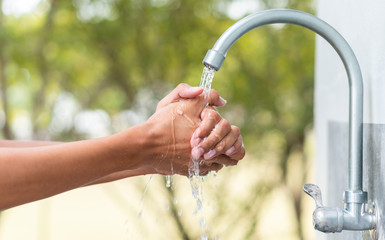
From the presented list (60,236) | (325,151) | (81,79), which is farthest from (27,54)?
(325,151)

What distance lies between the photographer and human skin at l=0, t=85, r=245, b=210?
30.0 inches

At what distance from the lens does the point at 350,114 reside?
0.74m

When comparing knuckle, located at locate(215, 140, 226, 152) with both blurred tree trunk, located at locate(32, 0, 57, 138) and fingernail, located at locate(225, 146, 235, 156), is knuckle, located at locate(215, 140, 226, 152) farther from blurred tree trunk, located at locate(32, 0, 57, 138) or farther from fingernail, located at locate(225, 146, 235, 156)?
blurred tree trunk, located at locate(32, 0, 57, 138)

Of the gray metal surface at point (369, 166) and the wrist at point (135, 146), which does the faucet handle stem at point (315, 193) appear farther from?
the wrist at point (135, 146)

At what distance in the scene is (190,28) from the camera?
3256 mm

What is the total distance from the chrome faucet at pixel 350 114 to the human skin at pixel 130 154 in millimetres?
216

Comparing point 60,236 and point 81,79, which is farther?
point 60,236

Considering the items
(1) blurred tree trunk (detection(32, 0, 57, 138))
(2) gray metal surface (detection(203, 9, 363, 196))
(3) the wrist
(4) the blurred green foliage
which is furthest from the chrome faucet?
(1) blurred tree trunk (detection(32, 0, 57, 138))

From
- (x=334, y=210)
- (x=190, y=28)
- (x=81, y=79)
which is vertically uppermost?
(x=190, y=28)

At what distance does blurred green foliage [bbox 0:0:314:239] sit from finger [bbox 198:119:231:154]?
2212mm

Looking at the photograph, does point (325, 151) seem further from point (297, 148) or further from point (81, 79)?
point (81, 79)

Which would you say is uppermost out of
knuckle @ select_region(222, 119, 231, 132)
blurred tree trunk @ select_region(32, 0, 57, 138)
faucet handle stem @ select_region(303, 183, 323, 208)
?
blurred tree trunk @ select_region(32, 0, 57, 138)

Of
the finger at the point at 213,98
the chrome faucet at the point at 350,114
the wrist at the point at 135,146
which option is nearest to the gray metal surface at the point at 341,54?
the chrome faucet at the point at 350,114

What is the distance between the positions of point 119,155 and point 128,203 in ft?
8.84
